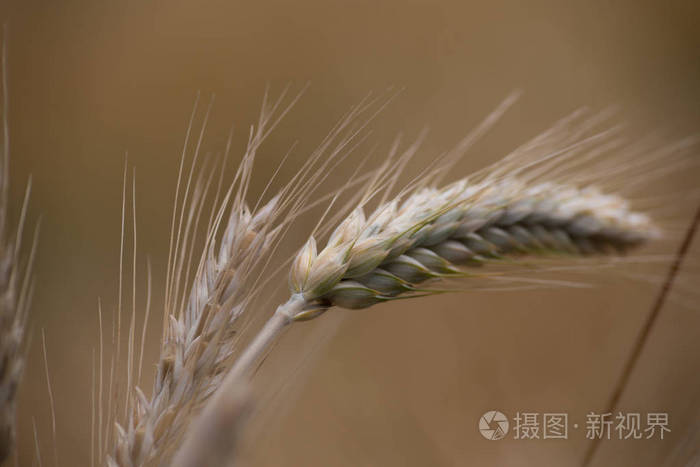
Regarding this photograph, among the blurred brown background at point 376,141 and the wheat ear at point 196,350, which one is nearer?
the wheat ear at point 196,350

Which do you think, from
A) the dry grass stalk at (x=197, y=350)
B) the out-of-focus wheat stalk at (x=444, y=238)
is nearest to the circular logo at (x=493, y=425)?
the out-of-focus wheat stalk at (x=444, y=238)

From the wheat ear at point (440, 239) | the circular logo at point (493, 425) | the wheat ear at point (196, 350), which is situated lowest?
the circular logo at point (493, 425)

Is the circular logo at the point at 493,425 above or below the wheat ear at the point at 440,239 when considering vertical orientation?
below

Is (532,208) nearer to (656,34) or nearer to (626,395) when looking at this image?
(626,395)

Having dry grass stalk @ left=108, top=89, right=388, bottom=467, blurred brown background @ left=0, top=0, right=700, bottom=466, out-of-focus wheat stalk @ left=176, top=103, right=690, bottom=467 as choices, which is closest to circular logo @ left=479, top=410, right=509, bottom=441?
blurred brown background @ left=0, top=0, right=700, bottom=466

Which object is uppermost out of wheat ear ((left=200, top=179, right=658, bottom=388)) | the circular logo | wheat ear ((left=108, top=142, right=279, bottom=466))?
wheat ear ((left=200, top=179, right=658, bottom=388))

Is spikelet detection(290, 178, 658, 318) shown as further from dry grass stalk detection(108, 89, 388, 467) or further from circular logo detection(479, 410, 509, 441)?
circular logo detection(479, 410, 509, 441)

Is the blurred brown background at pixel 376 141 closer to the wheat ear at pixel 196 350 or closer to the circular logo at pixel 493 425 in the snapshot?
the circular logo at pixel 493 425

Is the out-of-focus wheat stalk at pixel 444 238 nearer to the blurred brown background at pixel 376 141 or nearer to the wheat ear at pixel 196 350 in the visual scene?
the wheat ear at pixel 196 350
